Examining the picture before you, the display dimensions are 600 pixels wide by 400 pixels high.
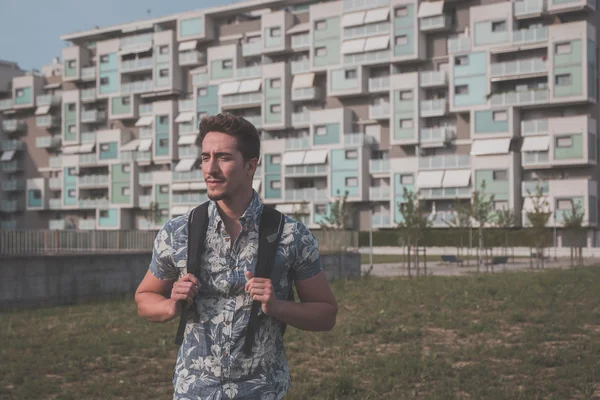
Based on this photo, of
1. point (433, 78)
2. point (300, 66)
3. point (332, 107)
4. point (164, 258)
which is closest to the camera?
point (164, 258)

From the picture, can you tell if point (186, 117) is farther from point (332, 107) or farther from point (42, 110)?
point (42, 110)

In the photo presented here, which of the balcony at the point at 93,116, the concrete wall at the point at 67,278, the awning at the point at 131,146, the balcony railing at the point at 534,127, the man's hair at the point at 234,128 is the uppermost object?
the balcony at the point at 93,116

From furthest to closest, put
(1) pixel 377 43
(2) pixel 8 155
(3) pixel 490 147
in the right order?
(2) pixel 8 155
(1) pixel 377 43
(3) pixel 490 147

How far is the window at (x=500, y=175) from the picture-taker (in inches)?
2527

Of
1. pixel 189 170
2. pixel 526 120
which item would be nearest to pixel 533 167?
pixel 526 120

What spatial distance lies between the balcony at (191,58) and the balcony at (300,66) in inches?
432

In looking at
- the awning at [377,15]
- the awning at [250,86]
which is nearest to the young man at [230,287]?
the awning at [377,15]

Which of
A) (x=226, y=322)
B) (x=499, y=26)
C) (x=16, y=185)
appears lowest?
(x=226, y=322)

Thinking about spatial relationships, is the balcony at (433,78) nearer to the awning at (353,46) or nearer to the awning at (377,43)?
the awning at (377,43)

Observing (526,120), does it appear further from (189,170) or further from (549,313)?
(549,313)

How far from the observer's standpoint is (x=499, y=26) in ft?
214

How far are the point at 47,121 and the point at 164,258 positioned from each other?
9228 centimetres

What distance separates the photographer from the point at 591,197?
201 ft

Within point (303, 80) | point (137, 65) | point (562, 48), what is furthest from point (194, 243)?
point (137, 65)
